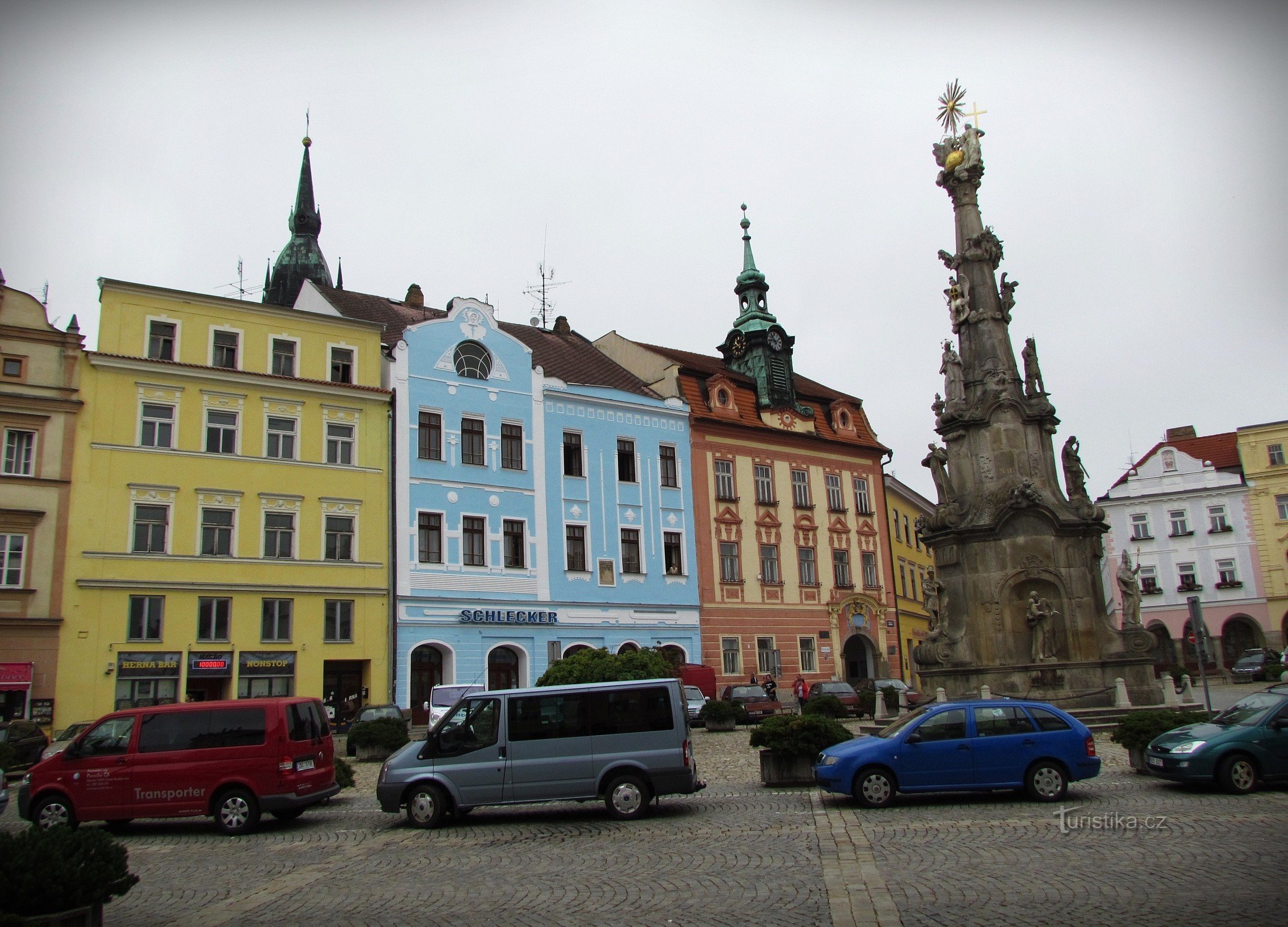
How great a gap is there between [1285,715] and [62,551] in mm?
29538

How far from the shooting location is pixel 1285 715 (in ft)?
46.2

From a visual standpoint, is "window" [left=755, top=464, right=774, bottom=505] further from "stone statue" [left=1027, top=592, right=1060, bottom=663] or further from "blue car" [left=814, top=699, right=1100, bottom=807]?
"blue car" [left=814, top=699, right=1100, bottom=807]

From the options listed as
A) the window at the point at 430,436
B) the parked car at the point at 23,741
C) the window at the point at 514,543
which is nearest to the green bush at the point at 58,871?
the parked car at the point at 23,741

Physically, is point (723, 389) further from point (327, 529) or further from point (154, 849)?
point (154, 849)

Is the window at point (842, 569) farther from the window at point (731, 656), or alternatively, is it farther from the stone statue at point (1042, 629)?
the stone statue at point (1042, 629)

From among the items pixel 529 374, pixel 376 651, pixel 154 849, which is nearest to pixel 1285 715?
pixel 154 849

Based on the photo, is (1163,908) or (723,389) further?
(723,389)

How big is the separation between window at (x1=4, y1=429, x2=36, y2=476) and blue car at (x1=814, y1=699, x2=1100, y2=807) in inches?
1026

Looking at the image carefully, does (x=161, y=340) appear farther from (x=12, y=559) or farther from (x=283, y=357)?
(x=12, y=559)

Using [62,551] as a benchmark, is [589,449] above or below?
above

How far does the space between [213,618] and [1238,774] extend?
2725 cm

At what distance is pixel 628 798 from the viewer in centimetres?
1412

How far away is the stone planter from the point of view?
55.1 feet

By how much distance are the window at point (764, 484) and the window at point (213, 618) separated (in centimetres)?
2136
